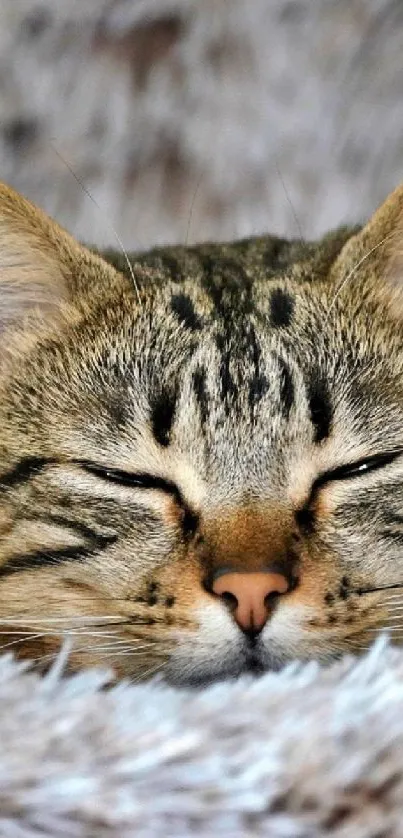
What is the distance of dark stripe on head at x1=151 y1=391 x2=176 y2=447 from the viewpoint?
90cm

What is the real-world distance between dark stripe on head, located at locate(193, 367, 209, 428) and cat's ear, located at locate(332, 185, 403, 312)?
18 centimetres

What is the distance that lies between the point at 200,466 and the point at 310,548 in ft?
0.38

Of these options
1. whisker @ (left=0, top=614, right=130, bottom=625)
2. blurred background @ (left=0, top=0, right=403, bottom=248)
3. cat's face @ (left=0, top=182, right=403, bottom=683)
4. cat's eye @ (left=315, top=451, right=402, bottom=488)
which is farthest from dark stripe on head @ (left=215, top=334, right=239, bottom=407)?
blurred background @ (left=0, top=0, right=403, bottom=248)

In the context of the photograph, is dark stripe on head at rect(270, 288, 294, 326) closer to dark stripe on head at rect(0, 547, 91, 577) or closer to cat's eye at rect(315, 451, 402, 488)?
cat's eye at rect(315, 451, 402, 488)

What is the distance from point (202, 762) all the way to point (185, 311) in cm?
46

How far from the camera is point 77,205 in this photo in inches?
60.1

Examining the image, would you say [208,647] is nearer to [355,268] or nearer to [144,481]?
[144,481]

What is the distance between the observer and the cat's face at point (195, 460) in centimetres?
82

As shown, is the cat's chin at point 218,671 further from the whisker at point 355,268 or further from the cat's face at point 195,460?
the whisker at point 355,268

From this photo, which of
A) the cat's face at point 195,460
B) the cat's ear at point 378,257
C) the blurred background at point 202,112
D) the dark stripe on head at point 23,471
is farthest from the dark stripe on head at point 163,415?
the blurred background at point 202,112

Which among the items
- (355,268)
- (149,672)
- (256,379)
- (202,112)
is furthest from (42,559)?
(202,112)

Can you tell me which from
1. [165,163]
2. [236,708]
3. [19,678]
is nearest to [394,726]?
[236,708]

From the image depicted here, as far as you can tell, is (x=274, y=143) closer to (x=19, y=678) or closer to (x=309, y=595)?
(x=309, y=595)

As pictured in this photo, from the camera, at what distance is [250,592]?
2.61 ft
